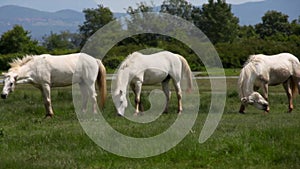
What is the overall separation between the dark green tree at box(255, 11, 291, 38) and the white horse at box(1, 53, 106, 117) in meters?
63.7

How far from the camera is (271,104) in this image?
66.5ft

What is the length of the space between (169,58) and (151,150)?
28.4ft

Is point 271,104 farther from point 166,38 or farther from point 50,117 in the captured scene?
point 166,38

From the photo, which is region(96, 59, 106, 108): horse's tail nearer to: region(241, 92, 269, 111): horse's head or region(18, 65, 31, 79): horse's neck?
region(18, 65, 31, 79): horse's neck

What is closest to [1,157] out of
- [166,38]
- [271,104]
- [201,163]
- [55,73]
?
[201,163]

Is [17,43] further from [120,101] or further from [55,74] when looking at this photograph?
[120,101]

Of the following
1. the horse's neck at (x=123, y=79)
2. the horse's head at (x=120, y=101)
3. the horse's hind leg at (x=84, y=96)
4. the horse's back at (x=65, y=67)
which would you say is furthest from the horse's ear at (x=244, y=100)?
the horse's hind leg at (x=84, y=96)

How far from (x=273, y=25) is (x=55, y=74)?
66.6 meters

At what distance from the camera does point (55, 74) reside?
A: 18.0 meters

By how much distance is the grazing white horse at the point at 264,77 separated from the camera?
18.0 m

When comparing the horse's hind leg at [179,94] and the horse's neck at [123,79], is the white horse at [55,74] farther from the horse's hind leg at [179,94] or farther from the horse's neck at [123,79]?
the horse's hind leg at [179,94]

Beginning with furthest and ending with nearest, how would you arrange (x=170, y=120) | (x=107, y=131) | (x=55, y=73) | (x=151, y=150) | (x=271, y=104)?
(x=271, y=104)
(x=55, y=73)
(x=170, y=120)
(x=107, y=131)
(x=151, y=150)

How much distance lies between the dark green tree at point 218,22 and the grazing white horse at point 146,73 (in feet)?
167

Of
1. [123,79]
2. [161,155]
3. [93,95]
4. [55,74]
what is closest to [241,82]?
[123,79]
